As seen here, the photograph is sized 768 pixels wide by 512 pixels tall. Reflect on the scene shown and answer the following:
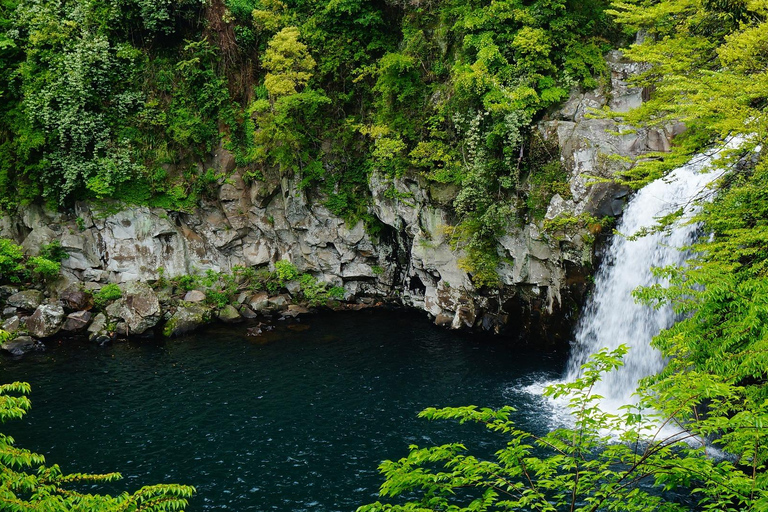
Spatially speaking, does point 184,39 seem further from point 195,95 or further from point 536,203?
point 536,203

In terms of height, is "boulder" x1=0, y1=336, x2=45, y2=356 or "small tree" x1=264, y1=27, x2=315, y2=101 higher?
"small tree" x1=264, y1=27, x2=315, y2=101

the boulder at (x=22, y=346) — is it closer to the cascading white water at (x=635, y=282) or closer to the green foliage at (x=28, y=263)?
the green foliage at (x=28, y=263)

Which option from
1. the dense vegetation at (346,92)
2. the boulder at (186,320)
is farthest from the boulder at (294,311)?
the dense vegetation at (346,92)

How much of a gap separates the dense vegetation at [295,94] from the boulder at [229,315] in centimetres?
621

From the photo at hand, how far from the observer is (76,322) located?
27.0 m

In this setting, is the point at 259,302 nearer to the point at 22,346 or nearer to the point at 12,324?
the point at 22,346

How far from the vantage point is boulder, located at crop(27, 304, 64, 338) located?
85.7 feet

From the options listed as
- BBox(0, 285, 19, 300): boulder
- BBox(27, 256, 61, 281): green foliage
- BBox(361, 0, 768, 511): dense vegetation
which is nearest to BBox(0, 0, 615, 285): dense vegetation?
BBox(27, 256, 61, 281): green foliage

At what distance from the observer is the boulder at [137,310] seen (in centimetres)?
2720

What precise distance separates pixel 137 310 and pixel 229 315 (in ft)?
14.4

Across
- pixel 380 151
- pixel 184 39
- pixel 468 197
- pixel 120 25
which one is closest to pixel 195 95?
pixel 184 39

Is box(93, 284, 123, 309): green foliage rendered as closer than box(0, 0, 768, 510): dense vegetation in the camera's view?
No

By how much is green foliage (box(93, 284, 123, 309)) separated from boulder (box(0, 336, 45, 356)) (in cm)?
319

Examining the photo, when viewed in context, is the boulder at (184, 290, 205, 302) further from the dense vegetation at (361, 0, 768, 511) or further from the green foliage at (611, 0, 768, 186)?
the green foliage at (611, 0, 768, 186)
